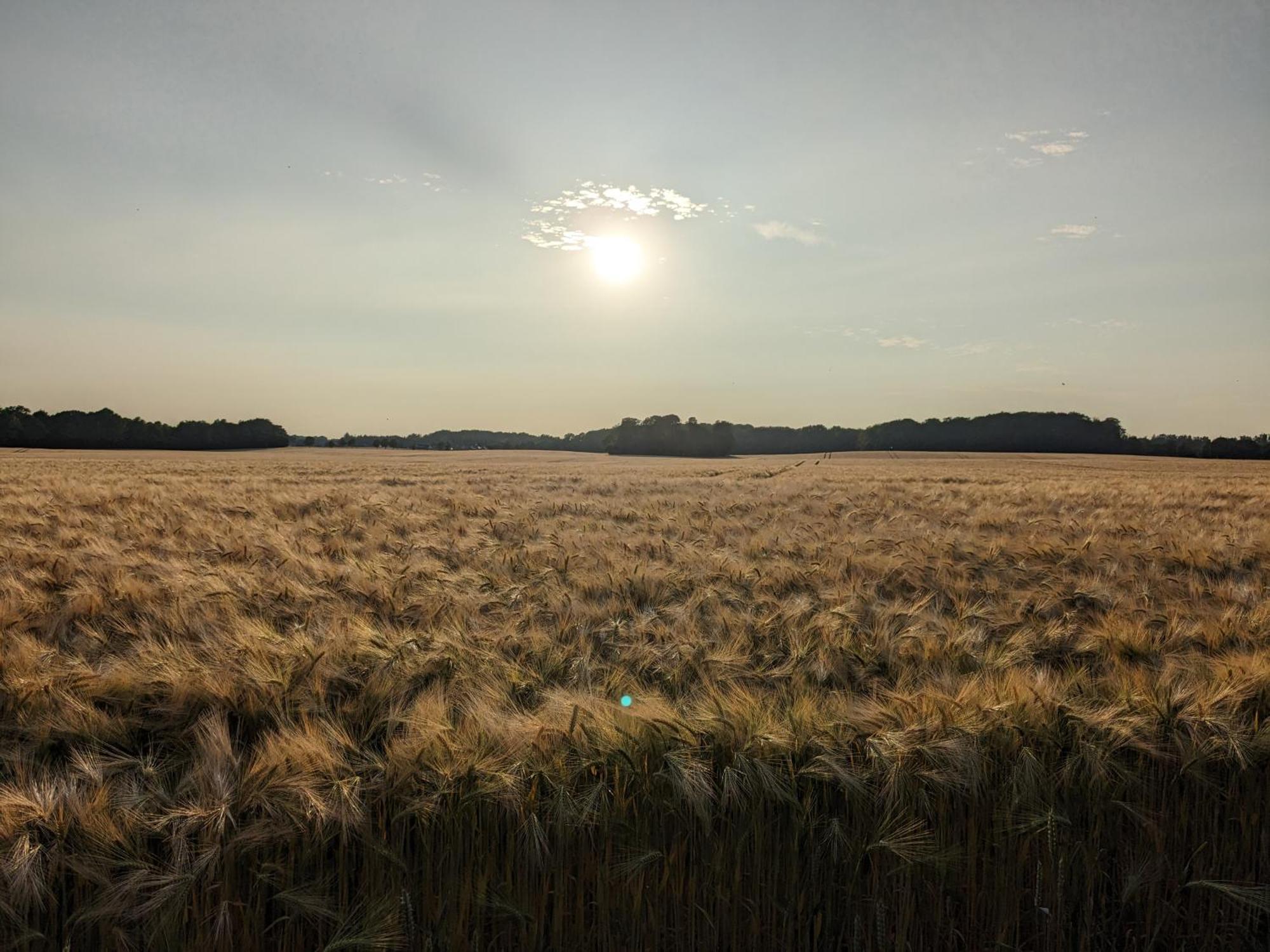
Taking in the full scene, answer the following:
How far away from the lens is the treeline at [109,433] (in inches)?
3034

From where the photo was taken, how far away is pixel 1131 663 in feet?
12.2

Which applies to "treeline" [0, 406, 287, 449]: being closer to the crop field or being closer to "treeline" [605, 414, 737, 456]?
"treeline" [605, 414, 737, 456]

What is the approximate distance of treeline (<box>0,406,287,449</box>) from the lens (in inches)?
3034

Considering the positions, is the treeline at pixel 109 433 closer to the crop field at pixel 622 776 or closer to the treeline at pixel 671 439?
the treeline at pixel 671 439

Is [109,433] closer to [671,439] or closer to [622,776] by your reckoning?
[671,439]

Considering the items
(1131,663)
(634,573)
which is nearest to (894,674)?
(1131,663)

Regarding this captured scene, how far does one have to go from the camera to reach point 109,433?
8075cm

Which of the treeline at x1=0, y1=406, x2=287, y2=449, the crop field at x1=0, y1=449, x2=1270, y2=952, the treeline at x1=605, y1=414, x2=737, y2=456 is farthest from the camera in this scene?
the treeline at x1=605, y1=414, x2=737, y2=456

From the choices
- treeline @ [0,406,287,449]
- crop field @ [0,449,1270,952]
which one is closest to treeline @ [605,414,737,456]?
treeline @ [0,406,287,449]

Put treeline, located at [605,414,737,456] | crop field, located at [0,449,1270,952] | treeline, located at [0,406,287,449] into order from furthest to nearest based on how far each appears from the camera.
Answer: treeline, located at [605,414,737,456]
treeline, located at [0,406,287,449]
crop field, located at [0,449,1270,952]

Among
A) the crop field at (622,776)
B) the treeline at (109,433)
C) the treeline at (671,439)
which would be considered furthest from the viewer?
the treeline at (671,439)

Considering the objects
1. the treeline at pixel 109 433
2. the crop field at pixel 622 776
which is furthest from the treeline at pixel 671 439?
the crop field at pixel 622 776

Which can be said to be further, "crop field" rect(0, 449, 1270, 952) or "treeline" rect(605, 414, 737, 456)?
"treeline" rect(605, 414, 737, 456)

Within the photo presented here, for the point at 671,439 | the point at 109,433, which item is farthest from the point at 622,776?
the point at 109,433
